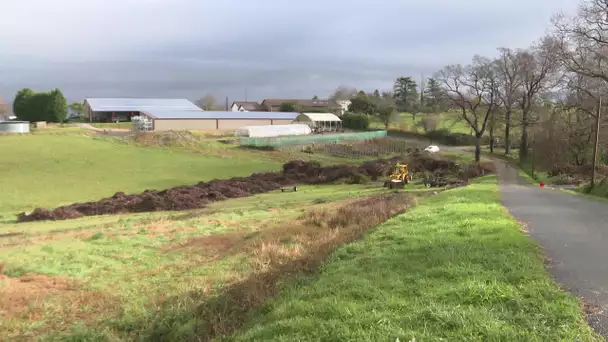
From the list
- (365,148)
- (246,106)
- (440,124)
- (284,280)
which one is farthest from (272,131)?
(284,280)

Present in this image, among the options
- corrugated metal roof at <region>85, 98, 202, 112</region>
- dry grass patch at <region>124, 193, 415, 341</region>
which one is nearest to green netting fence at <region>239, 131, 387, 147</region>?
dry grass patch at <region>124, 193, 415, 341</region>

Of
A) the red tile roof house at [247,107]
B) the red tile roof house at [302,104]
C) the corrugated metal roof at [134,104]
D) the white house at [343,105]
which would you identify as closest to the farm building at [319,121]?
the red tile roof house at [302,104]

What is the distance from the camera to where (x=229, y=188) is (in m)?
36.7

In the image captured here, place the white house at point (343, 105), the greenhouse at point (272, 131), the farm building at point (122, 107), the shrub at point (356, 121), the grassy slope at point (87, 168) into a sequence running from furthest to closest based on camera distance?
the white house at point (343, 105) < the farm building at point (122, 107) < the shrub at point (356, 121) < the greenhouse at point (272, 131) < the grassy slope at point (87, 168)

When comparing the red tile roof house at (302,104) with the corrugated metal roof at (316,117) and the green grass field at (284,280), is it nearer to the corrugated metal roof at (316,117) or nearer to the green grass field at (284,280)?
the corrugated metal roof at (316,117)

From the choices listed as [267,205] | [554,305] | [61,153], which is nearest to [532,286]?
[554,305]

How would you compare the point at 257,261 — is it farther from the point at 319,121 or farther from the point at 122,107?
the point at 122,107

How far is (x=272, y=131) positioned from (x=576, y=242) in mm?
79949

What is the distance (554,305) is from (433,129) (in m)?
98.8

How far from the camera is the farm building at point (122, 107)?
121m

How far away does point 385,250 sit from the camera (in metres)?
10.8

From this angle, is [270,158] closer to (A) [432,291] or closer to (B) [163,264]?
(B) [163,264]

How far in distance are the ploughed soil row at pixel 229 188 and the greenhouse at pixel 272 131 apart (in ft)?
128

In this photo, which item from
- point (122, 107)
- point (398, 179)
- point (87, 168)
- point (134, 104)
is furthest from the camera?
point (134, 104)
